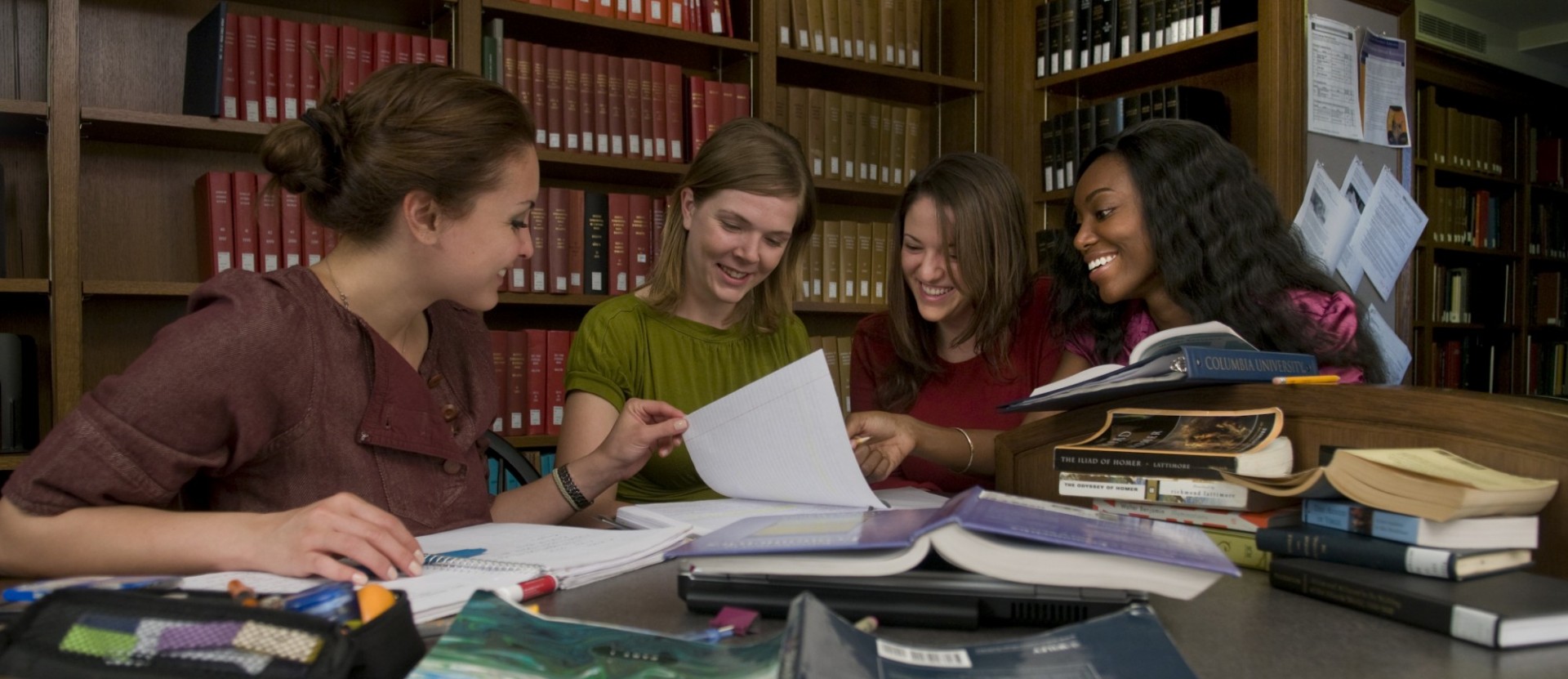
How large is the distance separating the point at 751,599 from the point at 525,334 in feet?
7.28

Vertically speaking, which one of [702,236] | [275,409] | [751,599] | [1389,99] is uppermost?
[1389,99]

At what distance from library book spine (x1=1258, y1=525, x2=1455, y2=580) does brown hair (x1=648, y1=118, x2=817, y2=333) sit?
113 cm

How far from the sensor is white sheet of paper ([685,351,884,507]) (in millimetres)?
1204

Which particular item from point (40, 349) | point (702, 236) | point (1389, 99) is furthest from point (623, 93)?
point (1389, 99)

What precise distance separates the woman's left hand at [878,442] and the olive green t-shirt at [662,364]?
0.36 metres

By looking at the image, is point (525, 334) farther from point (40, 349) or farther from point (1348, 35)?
point (1348, 35)

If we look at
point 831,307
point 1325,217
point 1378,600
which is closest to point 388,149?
point 1378,600

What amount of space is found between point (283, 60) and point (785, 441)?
6.33ft

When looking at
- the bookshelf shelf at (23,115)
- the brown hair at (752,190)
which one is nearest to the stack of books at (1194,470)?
the brown hair at (752,190)

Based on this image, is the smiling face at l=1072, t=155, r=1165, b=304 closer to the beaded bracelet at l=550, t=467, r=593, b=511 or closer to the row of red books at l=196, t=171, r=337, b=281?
the beaded bracelet at l=550, t=467, r=593, b=511

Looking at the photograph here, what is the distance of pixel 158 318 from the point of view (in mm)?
2693

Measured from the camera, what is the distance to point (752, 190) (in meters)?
1.89

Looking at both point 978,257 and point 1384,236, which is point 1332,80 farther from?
point 978,257

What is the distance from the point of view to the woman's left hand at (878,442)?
1.55 meters
